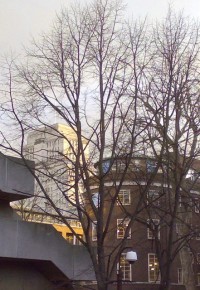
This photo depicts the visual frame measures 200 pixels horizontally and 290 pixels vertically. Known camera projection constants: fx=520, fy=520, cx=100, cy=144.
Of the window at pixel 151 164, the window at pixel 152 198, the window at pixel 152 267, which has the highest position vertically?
the window at pixel 151 164

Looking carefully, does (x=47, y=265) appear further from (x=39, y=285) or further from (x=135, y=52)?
(x=135, y=52)

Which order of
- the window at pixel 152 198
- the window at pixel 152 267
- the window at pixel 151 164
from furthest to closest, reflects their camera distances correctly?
the window at pixel 152 267
the window at pixel 151 164
the window at pixel 152 198

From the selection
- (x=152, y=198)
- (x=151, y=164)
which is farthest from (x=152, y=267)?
(x=151, y=164)

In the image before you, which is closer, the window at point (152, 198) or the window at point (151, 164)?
the window at point (152, 198)

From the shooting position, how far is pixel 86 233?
16.3m

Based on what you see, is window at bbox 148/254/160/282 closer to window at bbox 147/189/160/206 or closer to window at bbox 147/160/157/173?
window at bbox 147/189/160/206

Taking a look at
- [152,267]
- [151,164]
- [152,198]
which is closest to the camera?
[151,164]

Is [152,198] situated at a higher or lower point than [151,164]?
lower

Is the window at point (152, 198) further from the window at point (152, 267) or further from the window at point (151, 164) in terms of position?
the window at point (152, 267)

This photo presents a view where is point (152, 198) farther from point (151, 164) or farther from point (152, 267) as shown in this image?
point (152, 267)

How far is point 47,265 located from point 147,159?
18.9 ft

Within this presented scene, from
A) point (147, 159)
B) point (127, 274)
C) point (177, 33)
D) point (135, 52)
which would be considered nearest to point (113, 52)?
point (135, 52)

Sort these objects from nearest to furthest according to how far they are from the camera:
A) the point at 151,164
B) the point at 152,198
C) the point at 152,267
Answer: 1. the point at 151,164
2. the point at 152,198
3. the point at 152,267

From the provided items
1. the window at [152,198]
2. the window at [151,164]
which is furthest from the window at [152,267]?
the window at [151,164]
